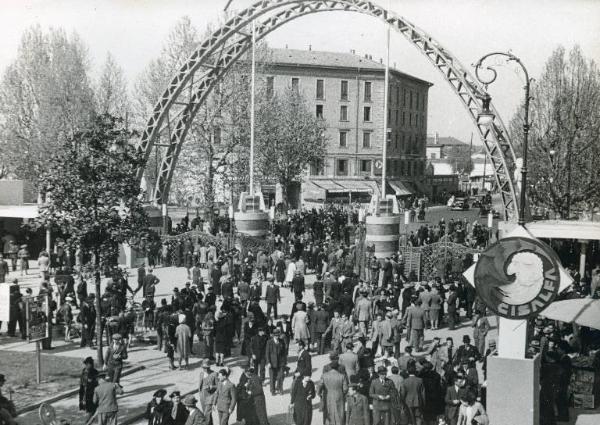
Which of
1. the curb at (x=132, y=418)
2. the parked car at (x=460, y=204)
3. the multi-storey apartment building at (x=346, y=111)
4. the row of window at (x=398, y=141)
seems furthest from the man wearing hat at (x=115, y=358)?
the row of window at (x=398, y=141)

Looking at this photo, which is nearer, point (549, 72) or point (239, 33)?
point (239, 33)

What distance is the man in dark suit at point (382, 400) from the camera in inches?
457

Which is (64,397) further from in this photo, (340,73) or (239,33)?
(340,73)

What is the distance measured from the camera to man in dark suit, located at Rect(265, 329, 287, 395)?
567 inches

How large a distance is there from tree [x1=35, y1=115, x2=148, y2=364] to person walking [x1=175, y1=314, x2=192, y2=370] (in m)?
1.85

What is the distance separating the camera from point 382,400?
456 inches

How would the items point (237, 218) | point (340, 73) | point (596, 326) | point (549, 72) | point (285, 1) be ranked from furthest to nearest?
1. point (340, 73)
2. point (549, 72)
3. point (237, 218)
4. point (285, 1)
5. point (596, 326)

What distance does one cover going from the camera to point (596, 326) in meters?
13.5

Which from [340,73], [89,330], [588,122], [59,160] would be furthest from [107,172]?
[340,73]

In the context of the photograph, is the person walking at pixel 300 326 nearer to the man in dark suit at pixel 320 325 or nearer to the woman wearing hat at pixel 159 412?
the man in dark suit at pixel 320 325

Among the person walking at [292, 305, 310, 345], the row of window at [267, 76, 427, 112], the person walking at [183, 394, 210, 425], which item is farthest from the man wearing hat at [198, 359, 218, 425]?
the row of window at [267, 76, 427, 112]

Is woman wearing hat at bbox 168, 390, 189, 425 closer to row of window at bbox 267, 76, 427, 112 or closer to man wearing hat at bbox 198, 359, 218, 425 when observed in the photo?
man wearing hat at bbox 198, 359, 218, 425

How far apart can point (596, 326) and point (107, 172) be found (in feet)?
37.1

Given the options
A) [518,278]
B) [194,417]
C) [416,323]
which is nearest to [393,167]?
[416,323]
